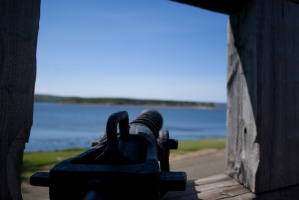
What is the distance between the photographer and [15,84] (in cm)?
144

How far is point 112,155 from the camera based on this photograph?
127 centimetres

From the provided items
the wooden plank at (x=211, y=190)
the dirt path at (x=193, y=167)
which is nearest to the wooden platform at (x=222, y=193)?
the wooden plank at (x=211, y=190)

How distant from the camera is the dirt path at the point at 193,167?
8359 millimetres

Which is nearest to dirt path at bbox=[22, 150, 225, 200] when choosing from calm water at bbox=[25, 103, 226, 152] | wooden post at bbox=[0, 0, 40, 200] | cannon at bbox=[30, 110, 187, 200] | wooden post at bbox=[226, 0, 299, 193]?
calm water at bbox=[25, 103, 226, 152]

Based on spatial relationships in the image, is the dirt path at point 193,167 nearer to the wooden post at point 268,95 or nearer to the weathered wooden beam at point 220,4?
the wooden post at point 268,95

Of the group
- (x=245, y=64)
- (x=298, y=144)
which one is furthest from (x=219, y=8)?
(x=298, y=144)

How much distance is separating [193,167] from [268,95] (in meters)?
9.07

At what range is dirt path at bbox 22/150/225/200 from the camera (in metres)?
8.36

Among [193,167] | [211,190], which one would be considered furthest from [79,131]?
[211,190]

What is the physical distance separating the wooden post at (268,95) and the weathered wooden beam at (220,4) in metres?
0.08

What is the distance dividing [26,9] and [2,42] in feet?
0.76

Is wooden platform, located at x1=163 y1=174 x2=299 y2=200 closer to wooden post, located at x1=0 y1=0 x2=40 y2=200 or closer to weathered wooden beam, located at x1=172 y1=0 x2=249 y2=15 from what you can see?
wooden post, located at x1=0 y1=0 x2=40 y2=200

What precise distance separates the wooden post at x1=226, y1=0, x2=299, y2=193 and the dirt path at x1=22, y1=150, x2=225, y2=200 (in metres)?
6.53

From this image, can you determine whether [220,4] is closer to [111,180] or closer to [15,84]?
[15,84]
